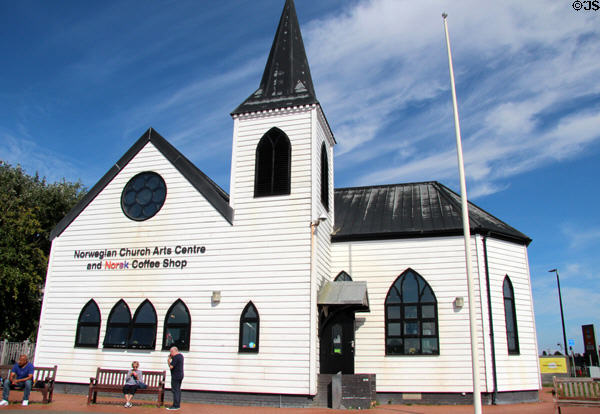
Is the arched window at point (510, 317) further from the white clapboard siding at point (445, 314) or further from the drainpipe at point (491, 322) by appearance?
the drainpipe at point (491, 322)

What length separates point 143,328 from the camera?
57.6 ft

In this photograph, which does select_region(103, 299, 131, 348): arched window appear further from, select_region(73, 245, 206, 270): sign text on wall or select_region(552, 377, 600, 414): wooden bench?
select_region(552, 377, 600, 414): wooden bench

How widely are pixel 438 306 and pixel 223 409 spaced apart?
835 cm

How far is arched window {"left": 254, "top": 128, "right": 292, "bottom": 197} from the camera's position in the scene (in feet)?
59.1

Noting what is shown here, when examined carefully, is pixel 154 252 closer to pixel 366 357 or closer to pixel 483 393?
pixel 366 357

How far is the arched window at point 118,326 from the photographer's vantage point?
17.7m

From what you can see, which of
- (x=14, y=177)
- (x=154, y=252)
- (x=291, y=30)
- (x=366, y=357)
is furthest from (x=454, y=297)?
(x=14, y=177)

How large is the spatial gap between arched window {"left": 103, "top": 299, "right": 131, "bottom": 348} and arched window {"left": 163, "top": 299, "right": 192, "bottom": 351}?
1.61 metres

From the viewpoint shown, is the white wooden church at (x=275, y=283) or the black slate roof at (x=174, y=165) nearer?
the white wooden church at (x=275, y=283)

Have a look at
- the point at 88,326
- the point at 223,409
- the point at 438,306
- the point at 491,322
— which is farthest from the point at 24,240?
the point at 491,322

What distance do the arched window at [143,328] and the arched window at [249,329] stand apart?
3.37 meters

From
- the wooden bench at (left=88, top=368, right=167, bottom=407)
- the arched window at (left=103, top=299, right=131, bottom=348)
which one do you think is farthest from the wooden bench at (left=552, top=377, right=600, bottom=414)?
the arched window at (left=103, top=299, right=131, bottom=348)

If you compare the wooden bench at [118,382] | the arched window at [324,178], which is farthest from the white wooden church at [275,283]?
the wooden bench at [118,382]

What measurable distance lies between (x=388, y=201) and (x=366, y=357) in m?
7.23
